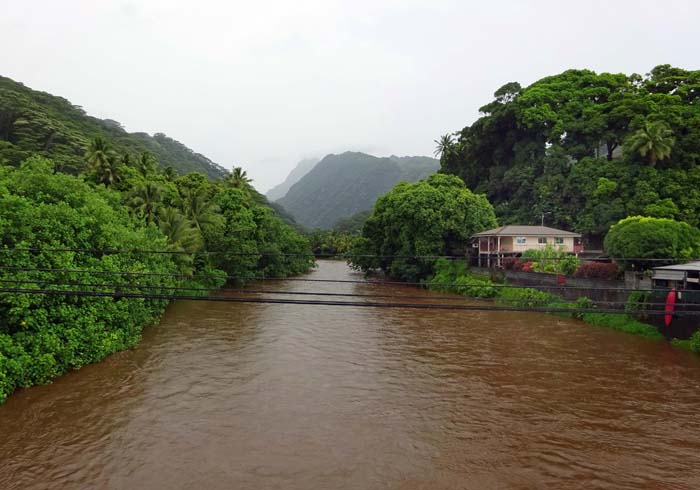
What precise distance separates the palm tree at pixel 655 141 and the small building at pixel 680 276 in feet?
87.9

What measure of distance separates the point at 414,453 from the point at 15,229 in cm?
1262

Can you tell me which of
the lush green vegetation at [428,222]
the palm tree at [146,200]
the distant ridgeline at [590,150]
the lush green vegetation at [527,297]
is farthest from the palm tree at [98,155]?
the distant ridgeline at [590,150]

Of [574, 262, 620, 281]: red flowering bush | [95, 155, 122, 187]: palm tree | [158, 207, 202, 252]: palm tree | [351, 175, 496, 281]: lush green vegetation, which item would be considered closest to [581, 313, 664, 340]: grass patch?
[574, 262, 620, 281]: red flowering bush

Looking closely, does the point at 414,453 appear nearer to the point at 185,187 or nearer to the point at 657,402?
the point at 657,402

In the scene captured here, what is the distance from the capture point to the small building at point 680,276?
18.8m

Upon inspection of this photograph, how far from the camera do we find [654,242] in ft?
72.6

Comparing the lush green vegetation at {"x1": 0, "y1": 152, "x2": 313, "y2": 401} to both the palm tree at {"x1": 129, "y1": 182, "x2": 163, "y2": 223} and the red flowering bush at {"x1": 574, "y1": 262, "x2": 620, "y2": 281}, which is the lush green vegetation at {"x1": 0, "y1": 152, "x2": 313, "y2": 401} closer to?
the palm tree at {"x1": 129, "y1": 182, "x2": 163, "y2": 223}

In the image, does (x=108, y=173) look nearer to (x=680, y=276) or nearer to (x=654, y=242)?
(x=654, y=242)

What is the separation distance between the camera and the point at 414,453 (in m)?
10.5

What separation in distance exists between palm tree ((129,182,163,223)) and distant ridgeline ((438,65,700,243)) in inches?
1535

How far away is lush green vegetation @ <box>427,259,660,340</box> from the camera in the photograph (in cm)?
2033

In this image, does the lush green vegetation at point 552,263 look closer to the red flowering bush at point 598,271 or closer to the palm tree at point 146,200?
the red flowering bush at point 598,271

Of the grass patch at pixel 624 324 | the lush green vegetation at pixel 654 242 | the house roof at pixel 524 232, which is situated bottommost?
the grass patch at pixel 624 324

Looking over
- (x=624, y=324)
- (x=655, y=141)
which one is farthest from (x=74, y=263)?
(x=655, y=141)
